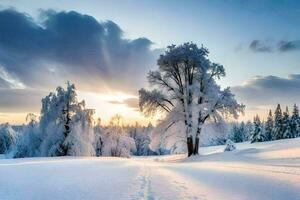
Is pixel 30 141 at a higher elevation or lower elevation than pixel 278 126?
lower

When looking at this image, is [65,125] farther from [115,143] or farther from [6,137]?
[6,137]

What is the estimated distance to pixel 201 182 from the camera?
43.3ft

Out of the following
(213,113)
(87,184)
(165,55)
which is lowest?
(87,184)

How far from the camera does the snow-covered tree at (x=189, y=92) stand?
31.9 metres

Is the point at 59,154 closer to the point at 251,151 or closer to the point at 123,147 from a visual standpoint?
the point at 123,147

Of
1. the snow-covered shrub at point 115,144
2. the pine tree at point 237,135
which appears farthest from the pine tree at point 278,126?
the snow-covered shrub at point 115,144

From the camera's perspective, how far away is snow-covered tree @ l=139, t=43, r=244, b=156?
3194cm

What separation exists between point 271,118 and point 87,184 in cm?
8676

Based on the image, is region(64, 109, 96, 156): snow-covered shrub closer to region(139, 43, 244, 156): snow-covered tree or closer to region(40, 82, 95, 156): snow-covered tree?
region(40, 82, 95, 156): snow-covered tree

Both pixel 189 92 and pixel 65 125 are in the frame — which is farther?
pixel 65 125

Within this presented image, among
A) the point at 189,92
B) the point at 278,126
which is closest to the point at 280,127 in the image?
the point at 278,126

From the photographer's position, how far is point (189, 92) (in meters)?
32.6

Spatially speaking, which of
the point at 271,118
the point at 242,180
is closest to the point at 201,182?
the point at 242,180

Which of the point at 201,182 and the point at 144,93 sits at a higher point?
the point at 144,93
